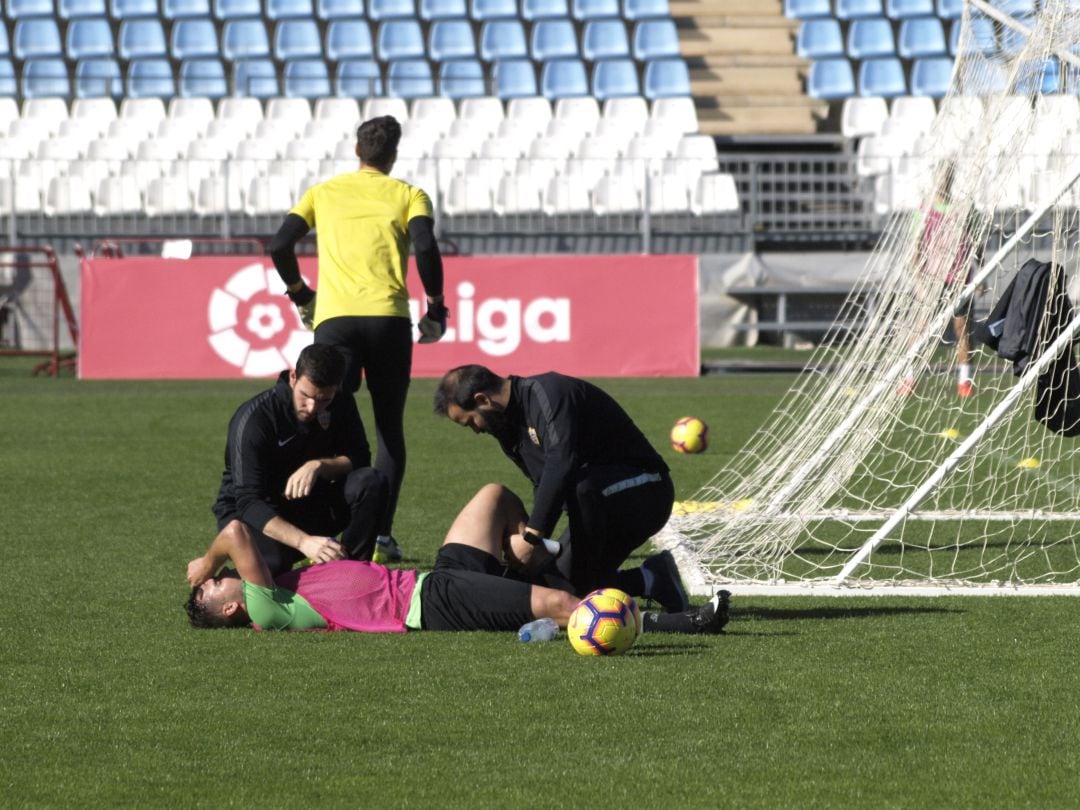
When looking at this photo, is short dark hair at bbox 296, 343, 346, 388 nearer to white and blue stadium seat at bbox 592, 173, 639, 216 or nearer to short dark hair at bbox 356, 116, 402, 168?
short dark hair at bbox 356, 116, 402, 168

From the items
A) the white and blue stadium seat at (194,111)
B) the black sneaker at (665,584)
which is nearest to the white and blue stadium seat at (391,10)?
the white and blue stadium seat at (194,111)

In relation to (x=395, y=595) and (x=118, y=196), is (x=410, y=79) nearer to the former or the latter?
(x=118, y=196)

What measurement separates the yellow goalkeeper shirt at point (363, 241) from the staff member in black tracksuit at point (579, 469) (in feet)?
5.66

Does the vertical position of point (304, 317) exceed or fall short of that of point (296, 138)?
it falls short

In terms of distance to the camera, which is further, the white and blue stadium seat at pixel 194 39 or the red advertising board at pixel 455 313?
the white and blue stadium seat at pixel 194 39

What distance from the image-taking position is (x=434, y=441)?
11883 mm

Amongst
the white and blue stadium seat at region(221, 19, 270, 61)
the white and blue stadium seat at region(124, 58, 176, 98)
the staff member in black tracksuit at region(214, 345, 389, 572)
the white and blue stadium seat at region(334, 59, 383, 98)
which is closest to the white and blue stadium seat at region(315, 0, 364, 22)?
the white and blue stadium seat at region(334, 59, 383, 98)

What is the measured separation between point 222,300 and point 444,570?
11015 mm

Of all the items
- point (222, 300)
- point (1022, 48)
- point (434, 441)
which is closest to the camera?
point (1022, 48)

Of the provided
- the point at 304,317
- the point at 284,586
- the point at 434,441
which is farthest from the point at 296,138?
the point at 284,586

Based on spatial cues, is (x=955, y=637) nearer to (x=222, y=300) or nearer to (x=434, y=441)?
(x=434, y=441)

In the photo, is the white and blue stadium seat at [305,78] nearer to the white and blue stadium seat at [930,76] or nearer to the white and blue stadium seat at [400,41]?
the white and blue stadium seat at [400,41]

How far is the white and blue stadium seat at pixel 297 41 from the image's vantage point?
23.3 m

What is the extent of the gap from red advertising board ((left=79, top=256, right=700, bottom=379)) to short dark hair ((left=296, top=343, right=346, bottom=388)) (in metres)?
10.3
